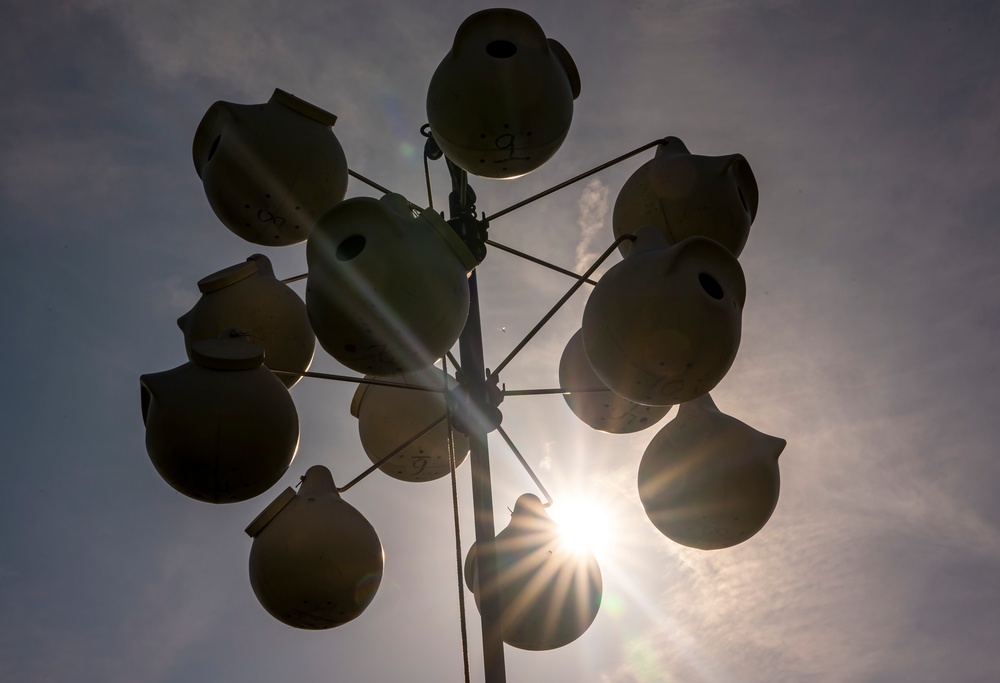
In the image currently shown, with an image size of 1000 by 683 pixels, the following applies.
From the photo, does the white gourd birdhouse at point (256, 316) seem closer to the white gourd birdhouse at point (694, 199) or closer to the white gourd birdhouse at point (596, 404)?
the white gourd birdhouse at point (596, 404)

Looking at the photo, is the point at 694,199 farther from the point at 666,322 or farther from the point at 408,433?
the point at 408,433

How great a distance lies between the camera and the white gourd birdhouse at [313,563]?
14.3 feet

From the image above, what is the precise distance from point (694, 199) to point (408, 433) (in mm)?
2620

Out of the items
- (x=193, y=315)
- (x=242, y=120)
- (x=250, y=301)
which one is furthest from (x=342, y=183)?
(x=193, y=315)

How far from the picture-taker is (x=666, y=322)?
3.70 meters

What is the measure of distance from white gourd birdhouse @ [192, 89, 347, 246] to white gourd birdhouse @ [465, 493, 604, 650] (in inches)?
91.7

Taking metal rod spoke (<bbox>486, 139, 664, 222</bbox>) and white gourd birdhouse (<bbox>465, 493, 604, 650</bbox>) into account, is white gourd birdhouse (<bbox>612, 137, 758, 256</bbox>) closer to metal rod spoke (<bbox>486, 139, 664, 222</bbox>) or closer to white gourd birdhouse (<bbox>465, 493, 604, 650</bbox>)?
metal rod spoke (<bbox>486, 139, 664, 222</bbox>)

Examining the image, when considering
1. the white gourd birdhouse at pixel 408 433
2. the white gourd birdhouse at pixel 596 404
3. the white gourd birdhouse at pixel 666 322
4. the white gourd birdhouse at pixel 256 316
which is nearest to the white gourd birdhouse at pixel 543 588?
the white gourd birdhouse at pixel 596 404

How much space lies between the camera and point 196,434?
378 centimetres

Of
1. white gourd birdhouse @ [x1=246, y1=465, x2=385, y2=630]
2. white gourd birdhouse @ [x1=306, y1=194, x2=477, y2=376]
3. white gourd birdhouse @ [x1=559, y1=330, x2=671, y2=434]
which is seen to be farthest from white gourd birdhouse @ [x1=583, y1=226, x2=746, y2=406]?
white gourd birdhouse @ [x1=246, y1=465, x2=385, y2=630]

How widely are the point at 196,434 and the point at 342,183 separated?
1784 millimetres

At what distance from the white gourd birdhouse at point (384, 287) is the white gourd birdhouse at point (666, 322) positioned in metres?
0.71

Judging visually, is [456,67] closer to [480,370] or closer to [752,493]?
[480,370]

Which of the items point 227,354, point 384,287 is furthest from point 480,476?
point 227,354
